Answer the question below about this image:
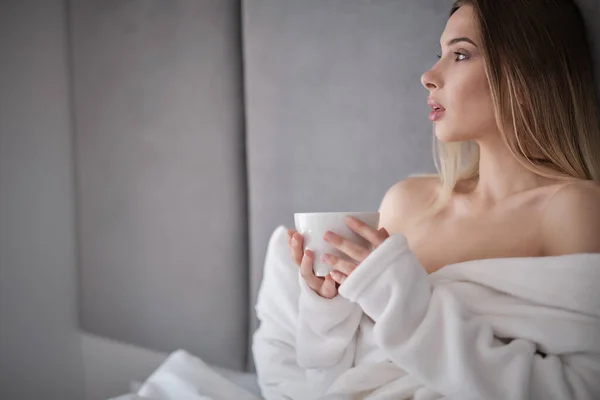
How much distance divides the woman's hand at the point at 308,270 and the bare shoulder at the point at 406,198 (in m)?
0.21

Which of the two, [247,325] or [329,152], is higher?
[329,152]

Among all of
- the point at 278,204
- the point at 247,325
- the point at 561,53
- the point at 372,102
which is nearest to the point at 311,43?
the point at 372,102

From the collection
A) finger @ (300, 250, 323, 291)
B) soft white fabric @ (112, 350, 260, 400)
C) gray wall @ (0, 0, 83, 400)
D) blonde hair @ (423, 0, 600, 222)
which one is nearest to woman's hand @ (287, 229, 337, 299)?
finger @ (300, 250, 323, 291)

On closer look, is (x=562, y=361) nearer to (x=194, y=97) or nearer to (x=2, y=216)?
(x=194, y=97)

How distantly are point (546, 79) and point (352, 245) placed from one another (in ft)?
1.13

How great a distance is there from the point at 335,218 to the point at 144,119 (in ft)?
1.86

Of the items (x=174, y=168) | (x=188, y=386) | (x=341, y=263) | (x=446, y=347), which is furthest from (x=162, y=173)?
(x=446, y=347)

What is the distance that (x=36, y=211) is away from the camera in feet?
3.11

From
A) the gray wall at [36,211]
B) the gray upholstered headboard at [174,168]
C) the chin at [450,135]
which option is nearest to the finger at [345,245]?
the chin at [450,135]

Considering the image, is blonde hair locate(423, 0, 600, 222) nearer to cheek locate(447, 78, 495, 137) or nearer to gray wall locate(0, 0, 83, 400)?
cheek locate(447, 78, 495, 137)

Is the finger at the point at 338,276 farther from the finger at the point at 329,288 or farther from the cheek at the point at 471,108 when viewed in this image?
the cheek at the point at 471,108

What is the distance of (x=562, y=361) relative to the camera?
22.3 inches

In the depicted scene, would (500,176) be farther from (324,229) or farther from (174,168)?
(174,168)

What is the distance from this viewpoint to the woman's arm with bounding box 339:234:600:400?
53 centimetres
